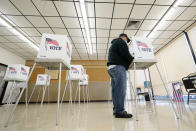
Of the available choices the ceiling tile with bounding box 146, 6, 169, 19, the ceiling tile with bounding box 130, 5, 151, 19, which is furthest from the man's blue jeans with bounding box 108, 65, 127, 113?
the ceiling tile with bounding box 146, 6, 169, 19

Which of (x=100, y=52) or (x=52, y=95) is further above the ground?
(x=100, y=52)

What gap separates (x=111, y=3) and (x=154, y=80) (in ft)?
15.9

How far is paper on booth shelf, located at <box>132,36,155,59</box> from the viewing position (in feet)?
5.07

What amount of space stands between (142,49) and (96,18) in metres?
2.39

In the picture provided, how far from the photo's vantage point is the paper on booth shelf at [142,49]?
60.9 inches

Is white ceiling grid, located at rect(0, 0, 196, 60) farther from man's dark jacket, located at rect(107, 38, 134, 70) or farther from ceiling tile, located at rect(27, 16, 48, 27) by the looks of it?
man's dark jacket, located at rect(107, 38, 134, 70)

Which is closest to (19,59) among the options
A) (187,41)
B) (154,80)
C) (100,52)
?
(100,52)

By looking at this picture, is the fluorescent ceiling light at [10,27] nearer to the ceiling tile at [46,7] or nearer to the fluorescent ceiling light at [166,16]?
the ceiling tile at [46,7]

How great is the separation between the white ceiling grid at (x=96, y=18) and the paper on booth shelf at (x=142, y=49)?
1.80 m

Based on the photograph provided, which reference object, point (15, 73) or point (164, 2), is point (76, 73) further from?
point (164, 2)

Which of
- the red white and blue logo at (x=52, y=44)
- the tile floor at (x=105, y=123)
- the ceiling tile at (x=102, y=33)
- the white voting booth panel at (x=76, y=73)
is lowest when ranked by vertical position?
the tile floor at (x=105, y=123)

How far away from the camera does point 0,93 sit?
4520 millimetres

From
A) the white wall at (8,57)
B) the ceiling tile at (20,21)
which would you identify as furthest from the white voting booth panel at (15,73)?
the white wall at (8,57)

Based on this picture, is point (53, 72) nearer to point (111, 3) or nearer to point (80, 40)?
point (80, 40)
